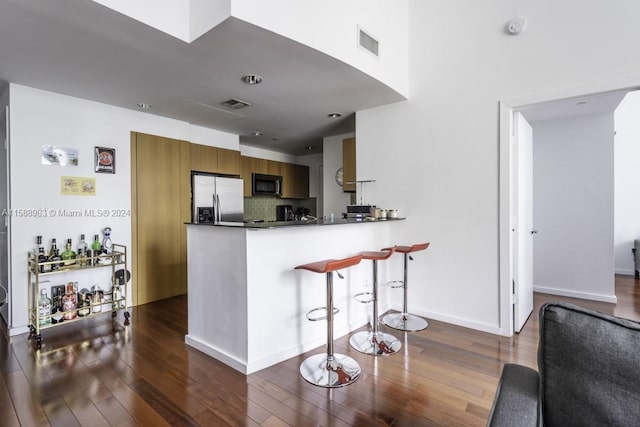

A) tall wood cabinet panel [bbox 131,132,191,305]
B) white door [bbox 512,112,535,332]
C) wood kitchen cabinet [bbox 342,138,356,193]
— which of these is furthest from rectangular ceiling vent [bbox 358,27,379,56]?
tall wood cabinet panel [bbox 131,132,191,305]

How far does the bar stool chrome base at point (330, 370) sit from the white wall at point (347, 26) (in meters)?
2.28

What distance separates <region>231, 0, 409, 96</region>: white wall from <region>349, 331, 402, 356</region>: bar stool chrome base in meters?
2.29

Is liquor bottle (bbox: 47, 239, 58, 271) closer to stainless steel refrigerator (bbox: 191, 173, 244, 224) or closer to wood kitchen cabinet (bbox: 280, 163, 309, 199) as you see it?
stainless steel refrigerator (bbox: 191, 173, 244, 224)

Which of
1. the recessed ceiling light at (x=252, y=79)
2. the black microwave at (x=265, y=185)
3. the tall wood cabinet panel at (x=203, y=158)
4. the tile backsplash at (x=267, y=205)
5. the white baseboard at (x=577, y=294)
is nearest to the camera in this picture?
the recessed ceiling light at (x=252, y=79)

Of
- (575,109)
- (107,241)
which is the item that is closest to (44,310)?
(107,241)

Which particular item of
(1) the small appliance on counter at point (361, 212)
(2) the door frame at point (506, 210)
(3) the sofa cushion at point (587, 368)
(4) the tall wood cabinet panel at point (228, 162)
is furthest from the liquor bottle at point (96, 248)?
(2) the door frame at point (506, 210)

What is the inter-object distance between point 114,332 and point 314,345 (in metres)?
1.94

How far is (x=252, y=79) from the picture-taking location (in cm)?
277

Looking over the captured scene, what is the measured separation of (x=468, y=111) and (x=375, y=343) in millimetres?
2273

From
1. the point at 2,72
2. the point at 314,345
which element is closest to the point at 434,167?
the point at 314,345

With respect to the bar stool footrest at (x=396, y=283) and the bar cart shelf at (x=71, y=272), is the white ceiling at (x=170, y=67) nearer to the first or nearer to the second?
the bar cart shelf at (x=71, y=272)

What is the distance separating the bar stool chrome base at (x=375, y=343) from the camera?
95.7 inches

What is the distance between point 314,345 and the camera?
2.53 meters

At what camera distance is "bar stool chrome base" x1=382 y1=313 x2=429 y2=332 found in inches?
114
